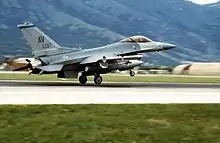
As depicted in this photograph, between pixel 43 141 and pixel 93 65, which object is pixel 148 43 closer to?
pixel 93 65

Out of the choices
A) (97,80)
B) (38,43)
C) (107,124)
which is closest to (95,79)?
(97,80)

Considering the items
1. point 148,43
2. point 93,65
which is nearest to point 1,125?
point 93,65

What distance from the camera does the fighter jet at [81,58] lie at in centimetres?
4072

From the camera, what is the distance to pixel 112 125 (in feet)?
50.4

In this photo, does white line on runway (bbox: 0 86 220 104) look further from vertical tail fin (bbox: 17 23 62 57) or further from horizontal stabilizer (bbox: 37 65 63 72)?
vertical tail fin (bbox: 17 23 62 57)

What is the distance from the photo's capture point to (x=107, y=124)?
50.6ft

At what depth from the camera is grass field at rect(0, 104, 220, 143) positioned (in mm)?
14250

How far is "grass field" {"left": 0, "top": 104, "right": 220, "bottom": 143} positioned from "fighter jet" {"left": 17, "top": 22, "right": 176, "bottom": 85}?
72.4 feet

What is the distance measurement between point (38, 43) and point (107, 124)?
Result: 28.4m

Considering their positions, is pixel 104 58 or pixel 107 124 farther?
pixel 104 58

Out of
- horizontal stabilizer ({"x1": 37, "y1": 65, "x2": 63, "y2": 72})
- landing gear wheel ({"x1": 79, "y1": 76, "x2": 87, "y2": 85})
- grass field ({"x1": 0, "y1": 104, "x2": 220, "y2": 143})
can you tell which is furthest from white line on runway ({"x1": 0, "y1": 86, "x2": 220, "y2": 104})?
landing gear wheel ({"x1": 79, "y1": 76, "x2": 87, "y2": 85})

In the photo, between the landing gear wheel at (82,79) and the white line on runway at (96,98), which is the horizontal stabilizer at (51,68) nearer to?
the landing gear wheel at (82,79)

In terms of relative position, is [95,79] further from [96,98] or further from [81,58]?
[96,98]

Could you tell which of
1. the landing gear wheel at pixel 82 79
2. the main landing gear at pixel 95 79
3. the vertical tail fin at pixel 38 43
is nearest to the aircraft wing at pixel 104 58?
the main landing gear at pixel 95 79
